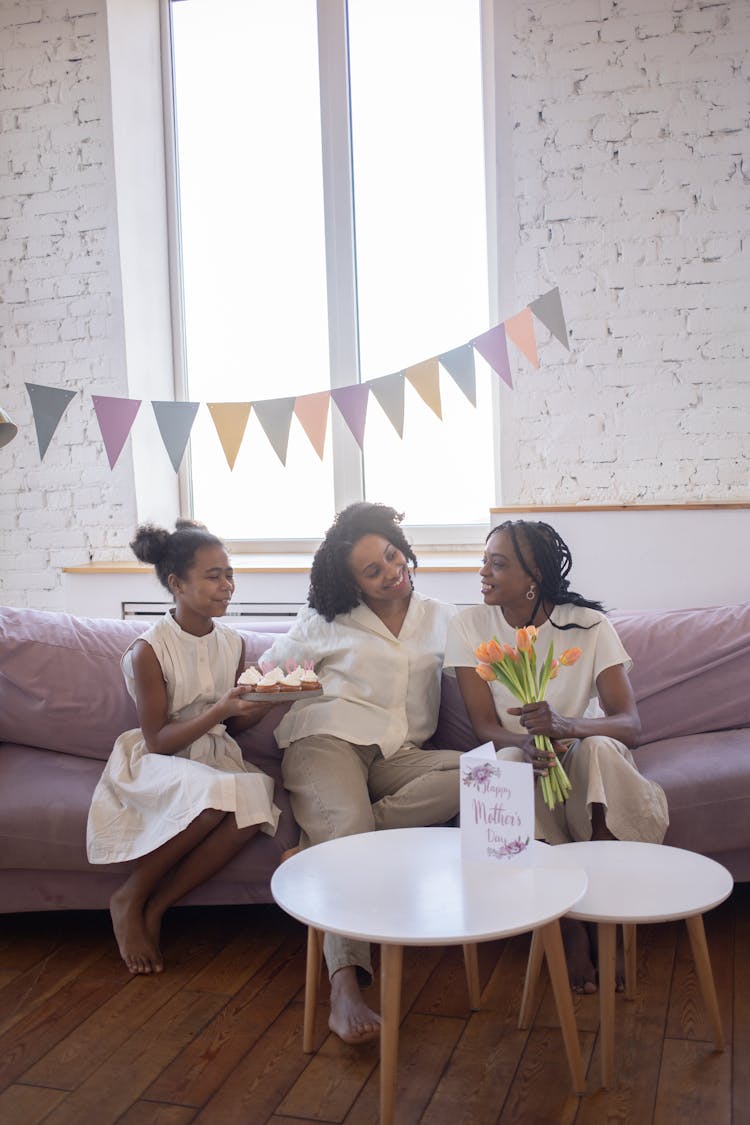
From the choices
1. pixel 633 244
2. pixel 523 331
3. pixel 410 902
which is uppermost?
pixel 633 244

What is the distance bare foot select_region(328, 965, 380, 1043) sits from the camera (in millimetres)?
1871

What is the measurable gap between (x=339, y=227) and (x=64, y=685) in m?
2.16

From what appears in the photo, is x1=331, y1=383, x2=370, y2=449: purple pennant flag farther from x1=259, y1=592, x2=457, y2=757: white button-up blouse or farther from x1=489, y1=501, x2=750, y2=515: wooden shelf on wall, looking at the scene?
x1=259, y1=592, x2=457, y2=757: white button-up blouse

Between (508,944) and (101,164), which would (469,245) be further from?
(508,944)

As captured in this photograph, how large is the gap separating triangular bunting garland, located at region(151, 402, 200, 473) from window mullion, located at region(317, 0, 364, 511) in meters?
0.75

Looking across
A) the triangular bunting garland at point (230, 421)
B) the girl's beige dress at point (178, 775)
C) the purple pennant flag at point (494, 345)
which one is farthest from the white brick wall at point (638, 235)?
the girl's beige dress at point (178, 775)

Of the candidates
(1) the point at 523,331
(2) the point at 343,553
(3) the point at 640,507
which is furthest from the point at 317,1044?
(1) the point at 523,331

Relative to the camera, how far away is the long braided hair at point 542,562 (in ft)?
8.08

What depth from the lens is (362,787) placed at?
92.4 inches

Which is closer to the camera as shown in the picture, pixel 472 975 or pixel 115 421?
pixel 472 975

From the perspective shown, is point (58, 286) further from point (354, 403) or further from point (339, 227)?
point (354, 403)

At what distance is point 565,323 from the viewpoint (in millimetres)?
3590

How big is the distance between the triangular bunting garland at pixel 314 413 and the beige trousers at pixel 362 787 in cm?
129

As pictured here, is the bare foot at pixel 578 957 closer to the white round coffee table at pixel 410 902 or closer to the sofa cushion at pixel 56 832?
the white round coffee table at pixel 410 902
